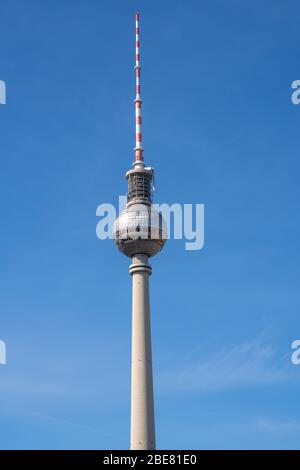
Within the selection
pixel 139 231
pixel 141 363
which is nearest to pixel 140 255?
pixel 139 231

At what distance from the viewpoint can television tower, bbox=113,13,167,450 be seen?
8662 cm

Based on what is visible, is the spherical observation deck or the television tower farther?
the spherical observation deck

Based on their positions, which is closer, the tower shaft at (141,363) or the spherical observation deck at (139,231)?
the tower shaft at (141,363)

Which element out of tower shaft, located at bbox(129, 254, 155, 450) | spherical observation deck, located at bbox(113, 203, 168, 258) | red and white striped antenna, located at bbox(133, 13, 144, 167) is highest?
red and white striped antenna, located at bbox(133, 13, 144, 167)

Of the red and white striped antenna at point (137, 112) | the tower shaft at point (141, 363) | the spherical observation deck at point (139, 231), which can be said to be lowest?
the tower shaft at point (141, 363)

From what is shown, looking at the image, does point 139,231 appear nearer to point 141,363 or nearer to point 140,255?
point 140,255

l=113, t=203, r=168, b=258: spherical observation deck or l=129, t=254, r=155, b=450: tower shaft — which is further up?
l=113, t=203, r=168, b=258: spherical observation deck

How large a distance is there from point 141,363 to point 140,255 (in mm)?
15431

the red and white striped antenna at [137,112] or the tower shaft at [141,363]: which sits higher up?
the red and white striped antenna at [137,112]

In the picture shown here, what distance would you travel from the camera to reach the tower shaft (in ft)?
281

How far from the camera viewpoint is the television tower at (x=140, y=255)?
86625 mm
